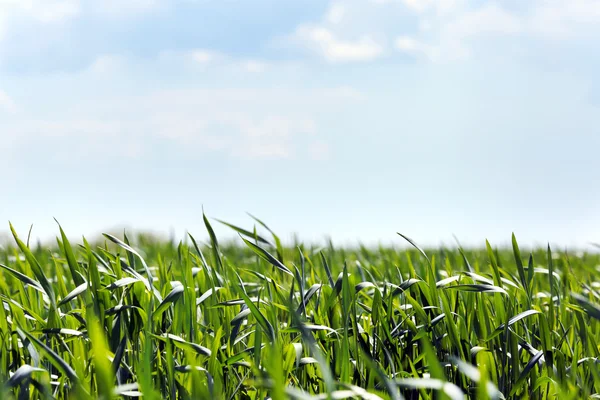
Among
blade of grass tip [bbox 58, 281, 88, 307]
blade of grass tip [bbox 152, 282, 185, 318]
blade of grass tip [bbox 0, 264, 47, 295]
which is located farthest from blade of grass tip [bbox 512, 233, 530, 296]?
blade of grass tip [bbox 0, 264, 47, 295]

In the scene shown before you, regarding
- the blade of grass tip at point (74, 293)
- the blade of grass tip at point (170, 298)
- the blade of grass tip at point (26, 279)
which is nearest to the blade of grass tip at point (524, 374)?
the blade of grass tip at point (170, 298)

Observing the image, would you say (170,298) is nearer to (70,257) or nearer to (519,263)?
(70,257)

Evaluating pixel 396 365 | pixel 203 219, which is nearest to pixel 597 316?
pixel 396 365

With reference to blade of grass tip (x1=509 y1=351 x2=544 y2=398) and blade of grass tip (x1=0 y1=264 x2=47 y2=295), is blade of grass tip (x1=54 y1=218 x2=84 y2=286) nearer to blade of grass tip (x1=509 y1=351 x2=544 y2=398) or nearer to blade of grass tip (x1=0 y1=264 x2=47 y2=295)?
blade of grass tip (x1=0 y1=264 x2=47 y2=295)

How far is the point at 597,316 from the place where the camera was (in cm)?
139

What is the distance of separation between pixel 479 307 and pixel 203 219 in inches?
36.4

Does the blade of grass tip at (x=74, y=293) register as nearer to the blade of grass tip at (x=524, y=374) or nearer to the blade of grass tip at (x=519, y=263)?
the blade of grass tip at (x=524, y=374)

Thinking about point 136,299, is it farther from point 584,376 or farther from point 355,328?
point 584,376

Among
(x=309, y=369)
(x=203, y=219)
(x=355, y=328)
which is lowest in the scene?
(x=309, y=369)

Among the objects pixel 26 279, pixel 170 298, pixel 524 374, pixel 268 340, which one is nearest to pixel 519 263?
pixel 524 374

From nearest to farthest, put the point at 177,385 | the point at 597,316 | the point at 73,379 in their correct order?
the point at 73,379 → the point at 597,316 → the point at 177,385

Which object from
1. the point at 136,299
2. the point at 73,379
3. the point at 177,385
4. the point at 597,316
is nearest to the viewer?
the point at 73,379

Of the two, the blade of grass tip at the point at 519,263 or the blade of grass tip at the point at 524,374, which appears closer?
the blade of grass tip at the point at 524,374

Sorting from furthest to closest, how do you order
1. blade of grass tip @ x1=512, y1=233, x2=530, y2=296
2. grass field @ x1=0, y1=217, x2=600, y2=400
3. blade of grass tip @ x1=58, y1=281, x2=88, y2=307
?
blade of grass tip @ x1=512, y1=233, x2=530, y2=296
blade of grass tip @ x1=58, y1=281, x2=88, y2=307
grass field @ x1=0, y1=217, x2=600, y2=400
